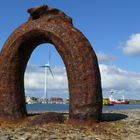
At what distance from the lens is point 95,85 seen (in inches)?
674

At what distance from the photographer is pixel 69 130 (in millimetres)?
15680

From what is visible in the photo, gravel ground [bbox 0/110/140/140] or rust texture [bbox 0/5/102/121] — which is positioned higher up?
rust texture [bbox 0/5/102/121]

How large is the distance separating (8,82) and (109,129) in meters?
5.10

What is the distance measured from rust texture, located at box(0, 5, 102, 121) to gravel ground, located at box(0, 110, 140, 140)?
59 centimetres

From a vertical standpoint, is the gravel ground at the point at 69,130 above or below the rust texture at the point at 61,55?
below

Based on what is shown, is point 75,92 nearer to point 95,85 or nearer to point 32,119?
point 95,85

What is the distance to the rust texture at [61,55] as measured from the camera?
17109mm

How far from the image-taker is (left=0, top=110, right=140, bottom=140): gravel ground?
565 inches

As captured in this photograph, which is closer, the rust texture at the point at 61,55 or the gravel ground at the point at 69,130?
the gravel ground at the point at 69,130

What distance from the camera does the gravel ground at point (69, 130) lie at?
47.1ft

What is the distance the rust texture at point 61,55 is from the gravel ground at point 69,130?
586 millimetres

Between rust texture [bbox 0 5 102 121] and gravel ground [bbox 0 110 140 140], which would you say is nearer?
gravel ground [bbox 0 110 140 140]

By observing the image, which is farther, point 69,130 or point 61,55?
point 61,55

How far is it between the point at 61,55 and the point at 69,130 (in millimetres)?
3524
